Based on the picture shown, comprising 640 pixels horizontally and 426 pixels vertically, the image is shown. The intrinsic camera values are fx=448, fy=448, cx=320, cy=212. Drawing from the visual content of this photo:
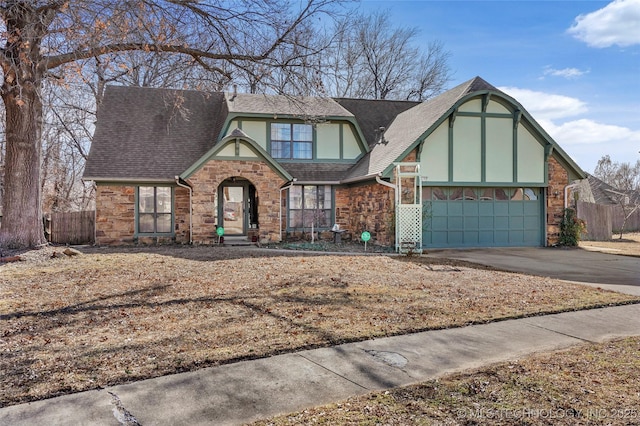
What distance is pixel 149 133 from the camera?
1830cm

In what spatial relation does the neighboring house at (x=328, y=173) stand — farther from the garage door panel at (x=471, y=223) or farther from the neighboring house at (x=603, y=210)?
the neighboring house at (x=603, y=210)

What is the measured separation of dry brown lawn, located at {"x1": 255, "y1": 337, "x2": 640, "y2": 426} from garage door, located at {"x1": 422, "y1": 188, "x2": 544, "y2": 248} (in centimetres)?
1214

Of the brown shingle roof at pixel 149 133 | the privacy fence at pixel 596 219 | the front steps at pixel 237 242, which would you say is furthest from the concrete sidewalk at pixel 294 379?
the privacy fence at pixel 596 219

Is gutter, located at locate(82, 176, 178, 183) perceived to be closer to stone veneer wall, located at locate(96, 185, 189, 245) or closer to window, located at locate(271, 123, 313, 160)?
stone veneer wall, located at locate(96, 185, 189, 245)

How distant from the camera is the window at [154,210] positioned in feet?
55.4

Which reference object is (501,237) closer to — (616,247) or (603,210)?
(616,247)

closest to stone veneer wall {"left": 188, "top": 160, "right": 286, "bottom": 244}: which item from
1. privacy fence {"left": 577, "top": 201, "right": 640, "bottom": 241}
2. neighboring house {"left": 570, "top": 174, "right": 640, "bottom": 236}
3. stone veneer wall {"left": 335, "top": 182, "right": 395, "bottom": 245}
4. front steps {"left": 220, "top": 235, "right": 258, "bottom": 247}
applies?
front steps {"left": 220, "top": 235, "right": 258, "bottom": 247}

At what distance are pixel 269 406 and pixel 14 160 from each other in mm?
11890

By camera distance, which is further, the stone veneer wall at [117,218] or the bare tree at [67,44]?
the stone veneer wall at [117,218]

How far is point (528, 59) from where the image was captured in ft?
47.1

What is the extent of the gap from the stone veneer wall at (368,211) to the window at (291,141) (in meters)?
2.20

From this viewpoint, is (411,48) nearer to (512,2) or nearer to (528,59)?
(528,59)

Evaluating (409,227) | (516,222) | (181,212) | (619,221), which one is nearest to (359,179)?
(409,227)

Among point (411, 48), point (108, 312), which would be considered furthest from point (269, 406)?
point (411, 48)
